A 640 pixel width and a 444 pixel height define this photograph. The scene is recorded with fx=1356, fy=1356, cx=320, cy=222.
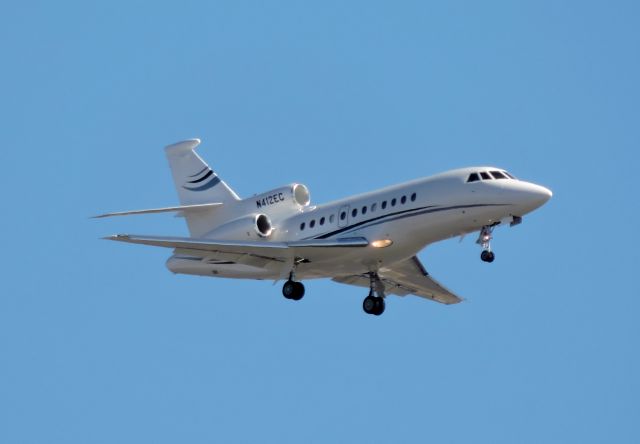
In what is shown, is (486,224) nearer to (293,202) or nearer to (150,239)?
(293,202)

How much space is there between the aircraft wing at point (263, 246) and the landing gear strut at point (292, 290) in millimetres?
570

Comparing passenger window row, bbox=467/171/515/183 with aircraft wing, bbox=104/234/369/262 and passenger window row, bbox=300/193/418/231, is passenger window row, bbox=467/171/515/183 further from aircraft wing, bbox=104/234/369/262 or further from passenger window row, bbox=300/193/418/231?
aircraft wing, bbox=104/234/369/262

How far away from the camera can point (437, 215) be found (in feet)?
98.5

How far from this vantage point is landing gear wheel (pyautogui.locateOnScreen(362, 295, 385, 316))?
32.3 m

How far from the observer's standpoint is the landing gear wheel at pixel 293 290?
1246 inches

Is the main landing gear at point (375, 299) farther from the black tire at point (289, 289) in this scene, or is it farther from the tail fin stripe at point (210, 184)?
the tail fin stripe at point (210, 184)

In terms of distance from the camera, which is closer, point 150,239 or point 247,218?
point 150,239

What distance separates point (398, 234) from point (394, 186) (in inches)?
51.0

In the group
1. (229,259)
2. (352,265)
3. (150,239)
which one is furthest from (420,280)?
(150,239)

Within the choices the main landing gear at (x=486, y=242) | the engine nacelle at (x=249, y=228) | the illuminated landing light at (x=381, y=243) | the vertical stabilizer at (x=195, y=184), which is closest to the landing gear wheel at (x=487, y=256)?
the main landing gear at (x=486, y=242)

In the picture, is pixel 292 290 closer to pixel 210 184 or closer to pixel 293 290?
pixel 293 290

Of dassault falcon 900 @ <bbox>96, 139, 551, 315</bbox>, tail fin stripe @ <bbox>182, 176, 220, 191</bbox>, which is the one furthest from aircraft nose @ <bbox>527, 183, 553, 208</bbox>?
tail fin stripe @ <bbox>182, 176, 220, 191</bbox>

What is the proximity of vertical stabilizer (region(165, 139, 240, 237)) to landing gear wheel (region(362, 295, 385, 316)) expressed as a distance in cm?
480

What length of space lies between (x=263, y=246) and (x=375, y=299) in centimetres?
319
